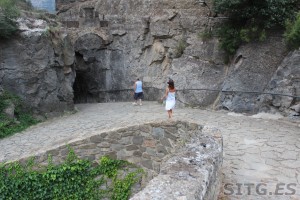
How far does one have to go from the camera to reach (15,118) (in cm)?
1207

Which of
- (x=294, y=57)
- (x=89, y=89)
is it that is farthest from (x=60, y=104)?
(x=294, y=57)

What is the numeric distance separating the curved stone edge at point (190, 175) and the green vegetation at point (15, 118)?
7868 mm

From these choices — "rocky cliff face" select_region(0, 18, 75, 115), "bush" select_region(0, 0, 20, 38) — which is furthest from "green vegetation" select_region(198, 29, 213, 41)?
"bush" select_region(0, 0, 20, 38)

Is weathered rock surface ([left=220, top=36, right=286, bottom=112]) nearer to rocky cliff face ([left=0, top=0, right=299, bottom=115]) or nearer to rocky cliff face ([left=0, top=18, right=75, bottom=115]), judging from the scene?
rocky cliff face ([left=0, top=0, right=299, bottom=115])

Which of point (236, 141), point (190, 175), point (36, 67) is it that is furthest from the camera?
point (36, 67)

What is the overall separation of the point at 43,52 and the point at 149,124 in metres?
7.80

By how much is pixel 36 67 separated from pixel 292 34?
9.79m

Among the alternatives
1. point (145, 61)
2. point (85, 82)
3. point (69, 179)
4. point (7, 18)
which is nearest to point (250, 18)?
point (145, 61)

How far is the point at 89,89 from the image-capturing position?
19203 mm

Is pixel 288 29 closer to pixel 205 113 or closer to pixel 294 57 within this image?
pixel 294 57

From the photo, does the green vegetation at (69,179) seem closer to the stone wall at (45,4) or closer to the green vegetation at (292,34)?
the green vegetation at (292,34)

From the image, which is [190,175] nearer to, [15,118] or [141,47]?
[15,118]

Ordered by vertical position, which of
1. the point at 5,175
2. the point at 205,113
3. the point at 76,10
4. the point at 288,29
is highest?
the point at 76,10

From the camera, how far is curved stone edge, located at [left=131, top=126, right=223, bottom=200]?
3637 millimetres
